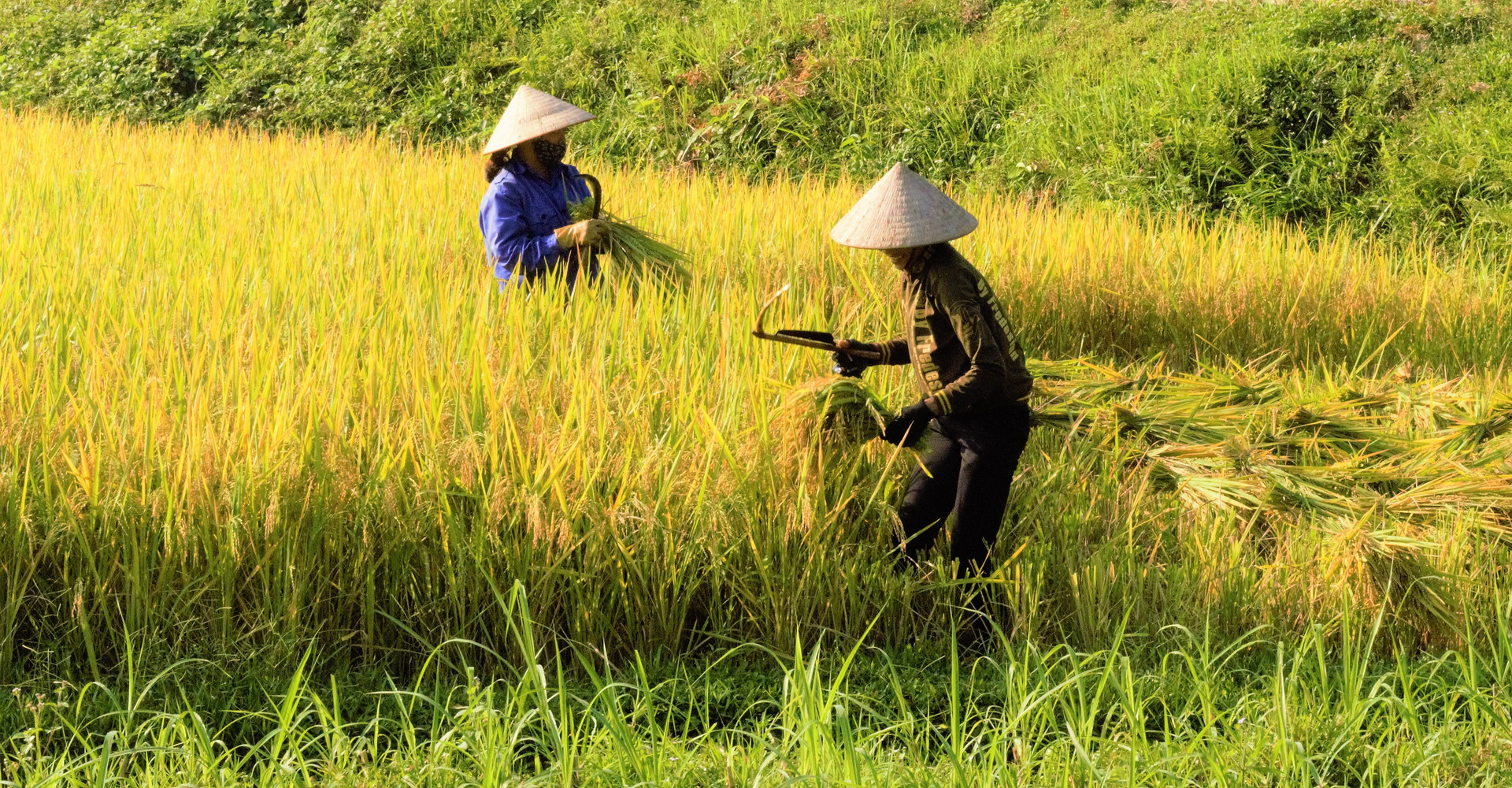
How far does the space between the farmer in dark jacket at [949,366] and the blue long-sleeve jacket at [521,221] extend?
4.31ft

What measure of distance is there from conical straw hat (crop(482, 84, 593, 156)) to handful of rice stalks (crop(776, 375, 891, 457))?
4.30ft

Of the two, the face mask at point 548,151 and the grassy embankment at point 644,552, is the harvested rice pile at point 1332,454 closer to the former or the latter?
the grassy embankment at point 644,552

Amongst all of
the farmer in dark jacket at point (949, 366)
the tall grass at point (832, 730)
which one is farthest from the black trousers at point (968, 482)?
the tall grass at point (832, 730)

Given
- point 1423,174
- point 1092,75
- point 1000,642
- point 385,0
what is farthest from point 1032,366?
point 385,0

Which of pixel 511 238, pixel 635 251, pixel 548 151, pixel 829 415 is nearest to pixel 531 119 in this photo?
pixel 548 151

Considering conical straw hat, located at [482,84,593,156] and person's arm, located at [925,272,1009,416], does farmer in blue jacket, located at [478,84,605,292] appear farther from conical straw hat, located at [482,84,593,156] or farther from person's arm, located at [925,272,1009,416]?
person's arm, located at [925,272,1009,416]

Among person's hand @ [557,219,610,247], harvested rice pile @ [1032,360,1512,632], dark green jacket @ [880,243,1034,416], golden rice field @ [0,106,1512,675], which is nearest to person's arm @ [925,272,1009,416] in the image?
dark green jacket @ [880,243,1034,416]

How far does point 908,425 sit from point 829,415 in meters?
0.20

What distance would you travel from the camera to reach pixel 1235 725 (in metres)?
2.39

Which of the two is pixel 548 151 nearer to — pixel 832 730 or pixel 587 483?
pixel 587 483

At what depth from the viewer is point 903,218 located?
2654 mm

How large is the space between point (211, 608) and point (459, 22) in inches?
330

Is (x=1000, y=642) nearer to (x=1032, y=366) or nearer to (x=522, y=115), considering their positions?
(x=1032, y=366)

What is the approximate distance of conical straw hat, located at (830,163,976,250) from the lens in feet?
8.66
